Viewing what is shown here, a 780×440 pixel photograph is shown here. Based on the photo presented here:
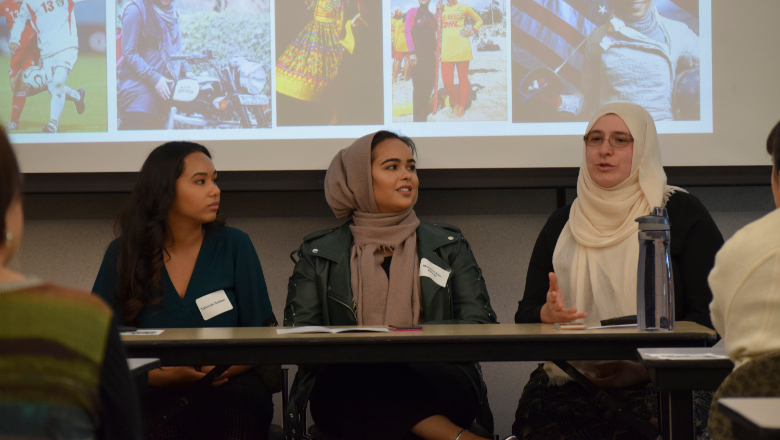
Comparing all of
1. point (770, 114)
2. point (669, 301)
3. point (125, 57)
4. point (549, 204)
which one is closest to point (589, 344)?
point (669, 301)

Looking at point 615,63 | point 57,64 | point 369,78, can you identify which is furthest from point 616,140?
point 57,64

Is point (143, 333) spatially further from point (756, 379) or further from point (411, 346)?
point (756, 379)

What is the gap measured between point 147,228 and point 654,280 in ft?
5.36

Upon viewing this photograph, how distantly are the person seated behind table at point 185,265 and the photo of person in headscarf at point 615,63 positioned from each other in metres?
1.29

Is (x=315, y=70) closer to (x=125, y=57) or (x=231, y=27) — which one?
(x=231, y=27)

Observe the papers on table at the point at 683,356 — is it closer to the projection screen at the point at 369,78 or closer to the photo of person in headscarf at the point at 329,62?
the projection screen at the point at 369,78

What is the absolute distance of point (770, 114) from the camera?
9.22 ft

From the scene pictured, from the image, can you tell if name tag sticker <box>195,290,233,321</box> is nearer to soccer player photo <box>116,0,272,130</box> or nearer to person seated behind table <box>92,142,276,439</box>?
person seated behind table <box>92,142,276,439</box>

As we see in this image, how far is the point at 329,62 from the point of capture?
9.39 feet

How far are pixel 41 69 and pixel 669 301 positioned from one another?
2.52 metres

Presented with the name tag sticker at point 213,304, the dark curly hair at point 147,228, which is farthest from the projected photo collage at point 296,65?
the name tag sticker at point 213,304

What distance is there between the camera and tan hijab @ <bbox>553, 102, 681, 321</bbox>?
224 centimetres

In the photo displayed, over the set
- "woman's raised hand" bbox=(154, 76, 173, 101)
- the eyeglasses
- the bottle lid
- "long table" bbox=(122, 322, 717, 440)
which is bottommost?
"long table" bbox=(122, 322, 717, 440)

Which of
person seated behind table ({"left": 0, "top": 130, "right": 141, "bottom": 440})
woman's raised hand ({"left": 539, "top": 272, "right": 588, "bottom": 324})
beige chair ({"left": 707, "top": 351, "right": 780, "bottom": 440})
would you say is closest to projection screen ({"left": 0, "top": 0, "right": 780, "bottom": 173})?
woman's raised hand ({"left": 539, "top": 272, "right": 588, "bottom": 324})
